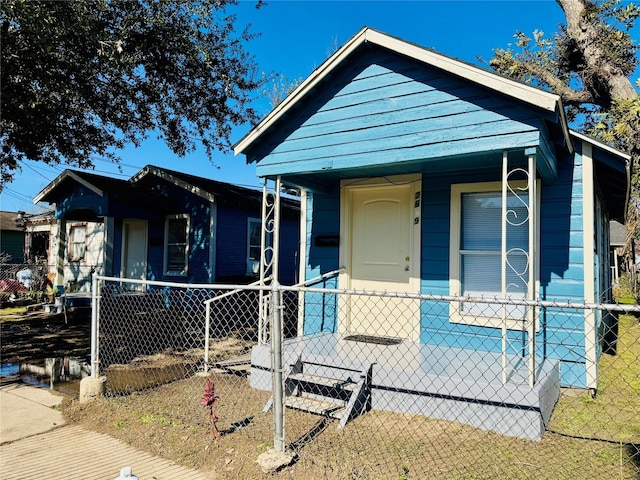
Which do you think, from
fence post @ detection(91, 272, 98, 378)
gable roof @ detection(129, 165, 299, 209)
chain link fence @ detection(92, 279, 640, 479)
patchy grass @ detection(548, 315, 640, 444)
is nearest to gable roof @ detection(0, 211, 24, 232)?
gable roof @ detection(129, 165, 299, 209)

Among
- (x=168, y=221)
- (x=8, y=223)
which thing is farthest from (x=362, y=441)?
(x=8, y=223)

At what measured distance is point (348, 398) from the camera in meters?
→ 4.25

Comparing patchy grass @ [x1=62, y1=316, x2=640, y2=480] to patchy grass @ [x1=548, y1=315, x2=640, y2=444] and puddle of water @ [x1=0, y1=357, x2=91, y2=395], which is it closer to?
patchy grass @ [x1=548, y1=315, x2=640, y2=444]

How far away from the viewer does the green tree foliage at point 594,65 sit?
8.89m

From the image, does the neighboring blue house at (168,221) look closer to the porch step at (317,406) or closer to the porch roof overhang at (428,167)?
the porch roof overhang at (428,167)

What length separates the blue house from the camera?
394 centimetres

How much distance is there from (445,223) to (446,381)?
2.25 metres

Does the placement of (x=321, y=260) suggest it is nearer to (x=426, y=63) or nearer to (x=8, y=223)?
(x=426, y=63)

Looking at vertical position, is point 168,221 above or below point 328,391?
above

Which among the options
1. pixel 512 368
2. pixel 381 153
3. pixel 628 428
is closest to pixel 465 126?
pixel 381 153

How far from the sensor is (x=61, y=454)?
3.26m

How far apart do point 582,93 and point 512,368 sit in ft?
41.1

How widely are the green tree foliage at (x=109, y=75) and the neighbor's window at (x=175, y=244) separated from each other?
8.07 feet

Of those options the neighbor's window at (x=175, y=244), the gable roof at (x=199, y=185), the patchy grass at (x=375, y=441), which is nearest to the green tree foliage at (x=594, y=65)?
the patchy grass at (x=375, y=441)
